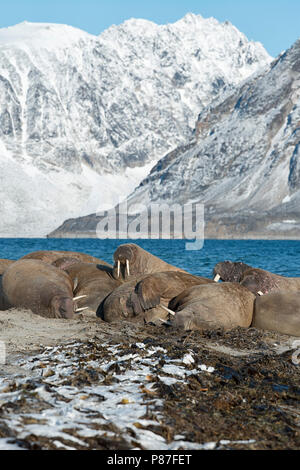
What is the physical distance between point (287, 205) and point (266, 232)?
41.2 ft

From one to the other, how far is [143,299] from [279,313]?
2583 mm

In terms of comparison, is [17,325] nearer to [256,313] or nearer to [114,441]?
[256,313]

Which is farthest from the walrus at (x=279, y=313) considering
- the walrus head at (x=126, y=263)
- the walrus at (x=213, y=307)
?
the walrus head at (x=126, y=263)

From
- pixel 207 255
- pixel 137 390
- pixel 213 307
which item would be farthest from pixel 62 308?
pixel 207 255

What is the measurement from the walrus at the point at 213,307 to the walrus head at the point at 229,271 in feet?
11.1

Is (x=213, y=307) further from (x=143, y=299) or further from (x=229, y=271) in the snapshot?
(x=229, y=271)

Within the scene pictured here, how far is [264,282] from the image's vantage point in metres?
14.2

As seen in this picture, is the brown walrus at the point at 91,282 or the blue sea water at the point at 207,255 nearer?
the brown walrus at the point at 91,282

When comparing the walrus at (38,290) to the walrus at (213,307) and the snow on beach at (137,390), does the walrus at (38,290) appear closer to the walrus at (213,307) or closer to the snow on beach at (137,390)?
the snow on beach at (137,390)

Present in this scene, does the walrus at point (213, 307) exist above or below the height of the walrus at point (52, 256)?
below

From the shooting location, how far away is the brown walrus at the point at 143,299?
11844mm

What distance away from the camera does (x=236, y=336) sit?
34.4ft

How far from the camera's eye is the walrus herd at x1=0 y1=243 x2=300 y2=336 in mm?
11273

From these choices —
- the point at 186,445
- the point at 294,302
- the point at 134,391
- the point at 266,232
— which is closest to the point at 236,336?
the point at 294,302
